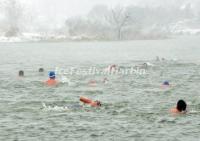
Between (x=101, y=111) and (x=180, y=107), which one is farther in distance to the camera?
(x=101, y=111)

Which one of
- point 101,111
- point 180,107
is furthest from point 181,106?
point 101,111

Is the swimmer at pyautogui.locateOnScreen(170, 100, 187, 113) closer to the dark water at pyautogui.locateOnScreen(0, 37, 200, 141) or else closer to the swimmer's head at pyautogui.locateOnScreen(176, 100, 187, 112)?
the swimmer's head at pyautogui.locateOnScreen(176, 100, 187, 112)

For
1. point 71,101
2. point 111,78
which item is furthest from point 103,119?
point 111,78

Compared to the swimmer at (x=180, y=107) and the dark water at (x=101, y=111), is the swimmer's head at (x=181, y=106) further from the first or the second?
the dark water at (x=101, y=111)

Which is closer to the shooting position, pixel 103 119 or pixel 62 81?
pixel 103 119

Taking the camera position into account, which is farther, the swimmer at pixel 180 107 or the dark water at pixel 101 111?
the swimmer at pixel 180 107

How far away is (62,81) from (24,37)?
13615cm

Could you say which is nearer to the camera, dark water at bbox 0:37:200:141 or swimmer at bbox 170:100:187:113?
dark water at bbox 0:37:200:141

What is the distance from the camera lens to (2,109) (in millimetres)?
35062

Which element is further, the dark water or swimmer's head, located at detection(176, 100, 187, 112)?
swimmer's head, located at detection(176, 100, 187, 112)

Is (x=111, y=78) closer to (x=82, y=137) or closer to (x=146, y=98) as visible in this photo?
(x=146, y=98)

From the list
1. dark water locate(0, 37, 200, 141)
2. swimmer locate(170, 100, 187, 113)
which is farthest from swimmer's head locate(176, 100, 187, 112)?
dark water locate(0, 37, 200, 141)

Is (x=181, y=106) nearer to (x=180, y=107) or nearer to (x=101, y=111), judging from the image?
(x=180, y=107)

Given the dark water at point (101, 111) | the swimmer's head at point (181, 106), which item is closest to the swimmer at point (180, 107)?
the swimmer's head at point (181, 106)
